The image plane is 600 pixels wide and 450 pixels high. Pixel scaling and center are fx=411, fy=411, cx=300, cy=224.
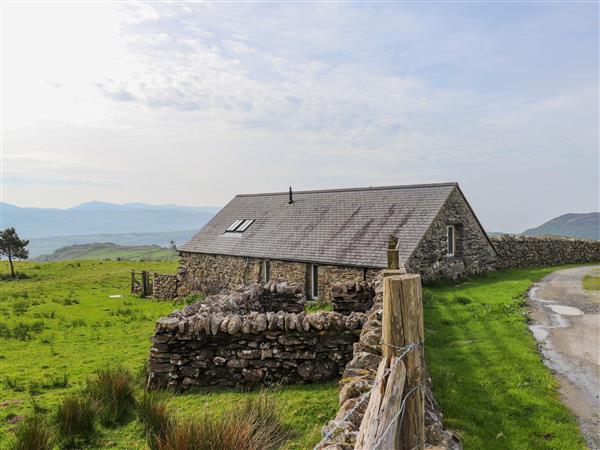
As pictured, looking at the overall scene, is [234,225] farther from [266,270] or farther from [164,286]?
[164,286]

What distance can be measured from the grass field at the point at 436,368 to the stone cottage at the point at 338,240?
2.07 meters

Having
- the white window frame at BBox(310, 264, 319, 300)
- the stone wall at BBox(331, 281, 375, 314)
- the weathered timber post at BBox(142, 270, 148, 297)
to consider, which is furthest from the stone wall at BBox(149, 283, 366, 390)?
the weathered timber post at BBox(142, 270, 148, 297)

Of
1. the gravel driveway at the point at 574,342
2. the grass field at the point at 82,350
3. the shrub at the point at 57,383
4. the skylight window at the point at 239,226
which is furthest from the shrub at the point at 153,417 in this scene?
the skylight window at the point at 239,226

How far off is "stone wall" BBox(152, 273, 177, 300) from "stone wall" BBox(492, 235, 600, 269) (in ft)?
61.4

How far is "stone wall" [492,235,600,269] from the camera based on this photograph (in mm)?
23766

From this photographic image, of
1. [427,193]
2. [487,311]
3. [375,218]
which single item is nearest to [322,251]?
[375,218]

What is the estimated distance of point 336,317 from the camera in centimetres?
775

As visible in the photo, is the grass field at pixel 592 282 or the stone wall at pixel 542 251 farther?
the stone wall at pixel 542 251

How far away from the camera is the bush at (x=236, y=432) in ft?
14.1

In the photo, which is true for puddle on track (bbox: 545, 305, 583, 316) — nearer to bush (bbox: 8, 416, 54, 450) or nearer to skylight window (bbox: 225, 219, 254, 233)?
bush (bbox: 8, 416, 54, 450)

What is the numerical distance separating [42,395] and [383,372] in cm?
829

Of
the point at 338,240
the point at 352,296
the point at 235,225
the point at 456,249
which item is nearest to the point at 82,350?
the point at 352,296

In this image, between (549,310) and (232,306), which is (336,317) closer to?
(232,306)

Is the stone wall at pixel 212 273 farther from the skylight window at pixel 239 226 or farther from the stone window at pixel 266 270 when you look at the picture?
the skylight window at pixel 239 226
